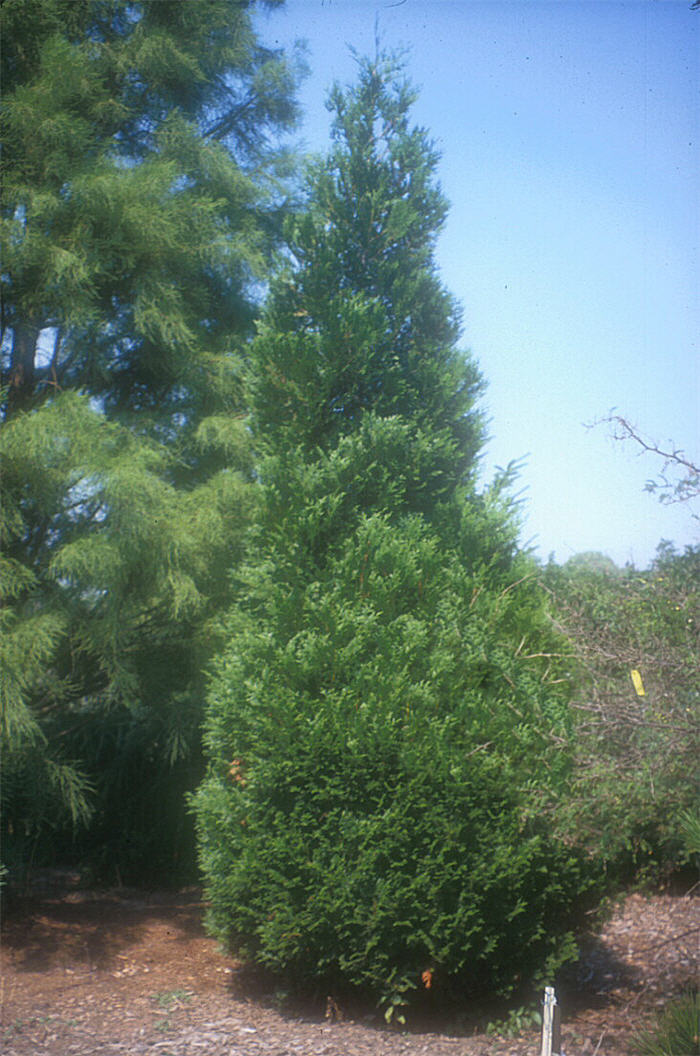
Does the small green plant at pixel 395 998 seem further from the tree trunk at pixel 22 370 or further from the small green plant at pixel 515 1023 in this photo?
the tree trunk at pixel 22 370

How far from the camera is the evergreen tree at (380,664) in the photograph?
13.2 feet

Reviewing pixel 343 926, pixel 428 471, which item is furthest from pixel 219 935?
pixel 428 471

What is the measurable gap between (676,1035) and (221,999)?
2.52 metres

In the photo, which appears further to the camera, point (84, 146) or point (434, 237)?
point (84, 146)

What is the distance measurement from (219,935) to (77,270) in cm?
467

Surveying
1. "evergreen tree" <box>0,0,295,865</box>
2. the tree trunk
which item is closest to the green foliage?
"evergreen tree" <box>0,0,295,865</box>

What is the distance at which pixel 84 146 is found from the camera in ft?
21.7

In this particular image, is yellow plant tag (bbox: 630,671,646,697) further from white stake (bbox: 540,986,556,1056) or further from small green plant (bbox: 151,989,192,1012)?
small green plant (bbox: 151,989,192,1012)

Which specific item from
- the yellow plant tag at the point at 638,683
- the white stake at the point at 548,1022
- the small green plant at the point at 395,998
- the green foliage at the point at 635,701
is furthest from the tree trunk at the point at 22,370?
the white stake at the point at 548,1022

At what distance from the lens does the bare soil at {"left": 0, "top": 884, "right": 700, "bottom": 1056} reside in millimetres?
3891

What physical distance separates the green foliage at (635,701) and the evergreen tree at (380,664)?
0.26 m

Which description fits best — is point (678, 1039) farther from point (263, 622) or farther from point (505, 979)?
point (263, 622)

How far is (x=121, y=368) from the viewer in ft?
24.1

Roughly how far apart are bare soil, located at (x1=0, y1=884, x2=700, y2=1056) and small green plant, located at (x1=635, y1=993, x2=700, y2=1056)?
7.8 inches
